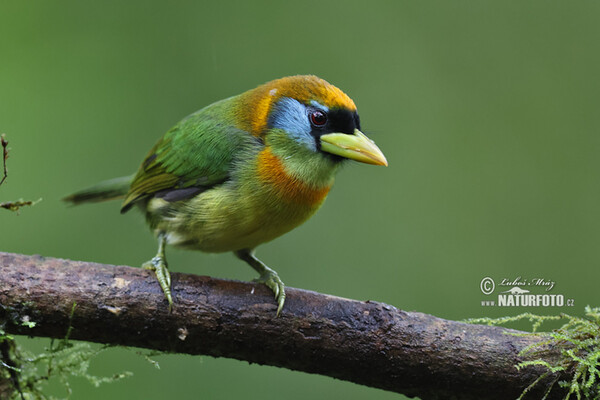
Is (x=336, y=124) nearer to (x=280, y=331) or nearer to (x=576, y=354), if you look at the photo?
(x=280, y=331)

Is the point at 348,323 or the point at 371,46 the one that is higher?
the point at 371,46

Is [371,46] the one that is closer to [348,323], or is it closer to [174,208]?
[174,208]

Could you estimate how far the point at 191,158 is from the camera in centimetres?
332

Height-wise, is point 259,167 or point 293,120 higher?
point 293,120

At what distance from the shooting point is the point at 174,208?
128 inches

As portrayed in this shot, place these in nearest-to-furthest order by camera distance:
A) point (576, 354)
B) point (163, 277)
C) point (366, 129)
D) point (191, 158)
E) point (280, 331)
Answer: point (576, 354) < point (280, 331) < point (163, 277) < point (191, 158) < point (366, 129)

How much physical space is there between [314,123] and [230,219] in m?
0.58

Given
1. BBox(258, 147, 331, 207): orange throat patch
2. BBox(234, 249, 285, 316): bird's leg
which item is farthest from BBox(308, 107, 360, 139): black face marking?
BBox(234, 249, 285, 316): bird's leg

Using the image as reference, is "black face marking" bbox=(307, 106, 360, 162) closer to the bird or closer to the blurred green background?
the bird

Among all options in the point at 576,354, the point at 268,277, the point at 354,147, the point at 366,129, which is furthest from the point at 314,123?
the point at 366,129

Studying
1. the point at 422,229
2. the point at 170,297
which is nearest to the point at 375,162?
the point at 170,297

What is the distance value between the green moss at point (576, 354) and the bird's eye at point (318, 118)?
4.35 feet

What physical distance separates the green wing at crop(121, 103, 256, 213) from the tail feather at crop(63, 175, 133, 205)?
335 mm

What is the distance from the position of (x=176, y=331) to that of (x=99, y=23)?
428cm
